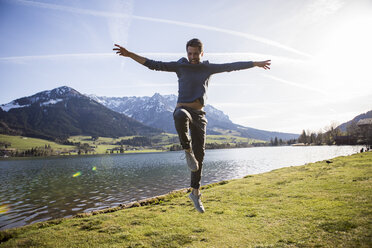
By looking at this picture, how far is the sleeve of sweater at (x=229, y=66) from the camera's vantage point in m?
5.12

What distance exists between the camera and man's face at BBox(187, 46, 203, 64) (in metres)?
4.94

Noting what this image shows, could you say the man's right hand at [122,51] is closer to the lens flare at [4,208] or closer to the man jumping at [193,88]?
the man jumping at [193,88]

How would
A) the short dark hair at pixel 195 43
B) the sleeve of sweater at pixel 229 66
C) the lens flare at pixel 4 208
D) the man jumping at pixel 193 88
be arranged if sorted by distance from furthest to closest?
the lens flare at pixel 4 208
the sleeve of sweater at pixel 229 66
the short dark hair at pixel 195 43
the man jumping at pixel 193 88

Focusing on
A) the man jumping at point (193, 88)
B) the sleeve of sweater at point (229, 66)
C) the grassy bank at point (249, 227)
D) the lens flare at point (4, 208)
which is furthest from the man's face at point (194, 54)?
the lens flare at point (4, 208)

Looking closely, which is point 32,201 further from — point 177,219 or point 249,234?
point 249,234

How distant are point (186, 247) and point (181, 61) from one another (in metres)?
5.05

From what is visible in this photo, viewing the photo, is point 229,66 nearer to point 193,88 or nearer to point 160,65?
point 193,88

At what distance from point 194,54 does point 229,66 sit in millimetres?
1010

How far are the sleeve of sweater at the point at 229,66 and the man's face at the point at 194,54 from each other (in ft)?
1.15

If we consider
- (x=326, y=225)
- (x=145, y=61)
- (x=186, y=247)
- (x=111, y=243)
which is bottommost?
(x=111, y=243)

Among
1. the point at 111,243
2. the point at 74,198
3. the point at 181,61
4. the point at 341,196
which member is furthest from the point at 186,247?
the point at 74,198

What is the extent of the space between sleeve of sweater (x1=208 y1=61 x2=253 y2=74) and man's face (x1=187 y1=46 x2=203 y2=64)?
1.15ft

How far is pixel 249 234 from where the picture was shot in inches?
238

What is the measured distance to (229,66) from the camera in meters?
5.30
